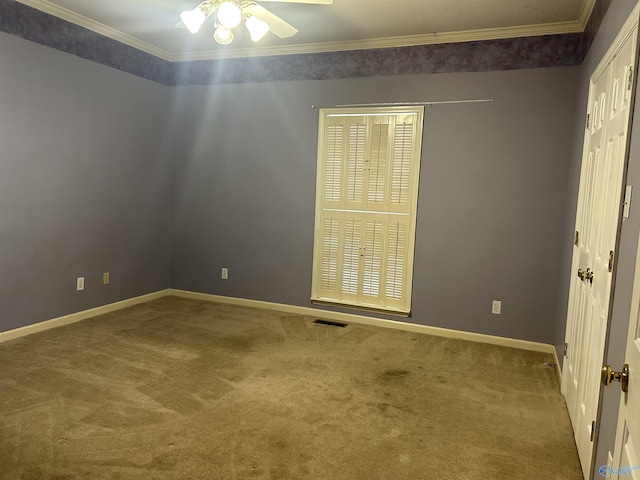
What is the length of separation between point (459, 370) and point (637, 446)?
100 inches

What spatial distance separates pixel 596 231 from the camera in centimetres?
237

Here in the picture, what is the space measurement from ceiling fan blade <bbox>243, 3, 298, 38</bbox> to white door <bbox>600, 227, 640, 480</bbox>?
2.46 m

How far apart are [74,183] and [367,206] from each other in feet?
8.51

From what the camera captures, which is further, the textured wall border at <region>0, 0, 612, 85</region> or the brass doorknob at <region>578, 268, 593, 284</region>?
the textured wall border at <region>0, 0, 612, 85</region>

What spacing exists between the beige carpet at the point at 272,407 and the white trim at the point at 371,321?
134mm

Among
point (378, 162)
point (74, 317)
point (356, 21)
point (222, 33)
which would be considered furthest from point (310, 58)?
point (74, 317)

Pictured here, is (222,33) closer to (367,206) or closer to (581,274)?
(367,206)

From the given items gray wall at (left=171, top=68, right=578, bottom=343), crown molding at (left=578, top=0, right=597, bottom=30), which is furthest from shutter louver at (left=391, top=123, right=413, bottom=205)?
crown molding at (left=578, top=0, right=597, bottom=30)

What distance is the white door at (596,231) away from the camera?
6.36 feet

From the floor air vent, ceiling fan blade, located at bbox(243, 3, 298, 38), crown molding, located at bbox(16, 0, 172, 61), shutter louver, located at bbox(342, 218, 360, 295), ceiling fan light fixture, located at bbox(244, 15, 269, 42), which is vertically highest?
crown molding, located at bbox(16, 0, 172, 61)

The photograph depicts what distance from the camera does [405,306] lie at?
4285 mm

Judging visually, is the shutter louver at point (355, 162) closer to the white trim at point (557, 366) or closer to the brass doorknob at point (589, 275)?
the white trim at point (557, 366)

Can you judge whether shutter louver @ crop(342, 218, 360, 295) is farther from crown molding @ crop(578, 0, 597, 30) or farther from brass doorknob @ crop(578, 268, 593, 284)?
crown molding @ crop(578, 0, 597, 30)

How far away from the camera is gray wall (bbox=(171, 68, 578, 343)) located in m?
3.79
